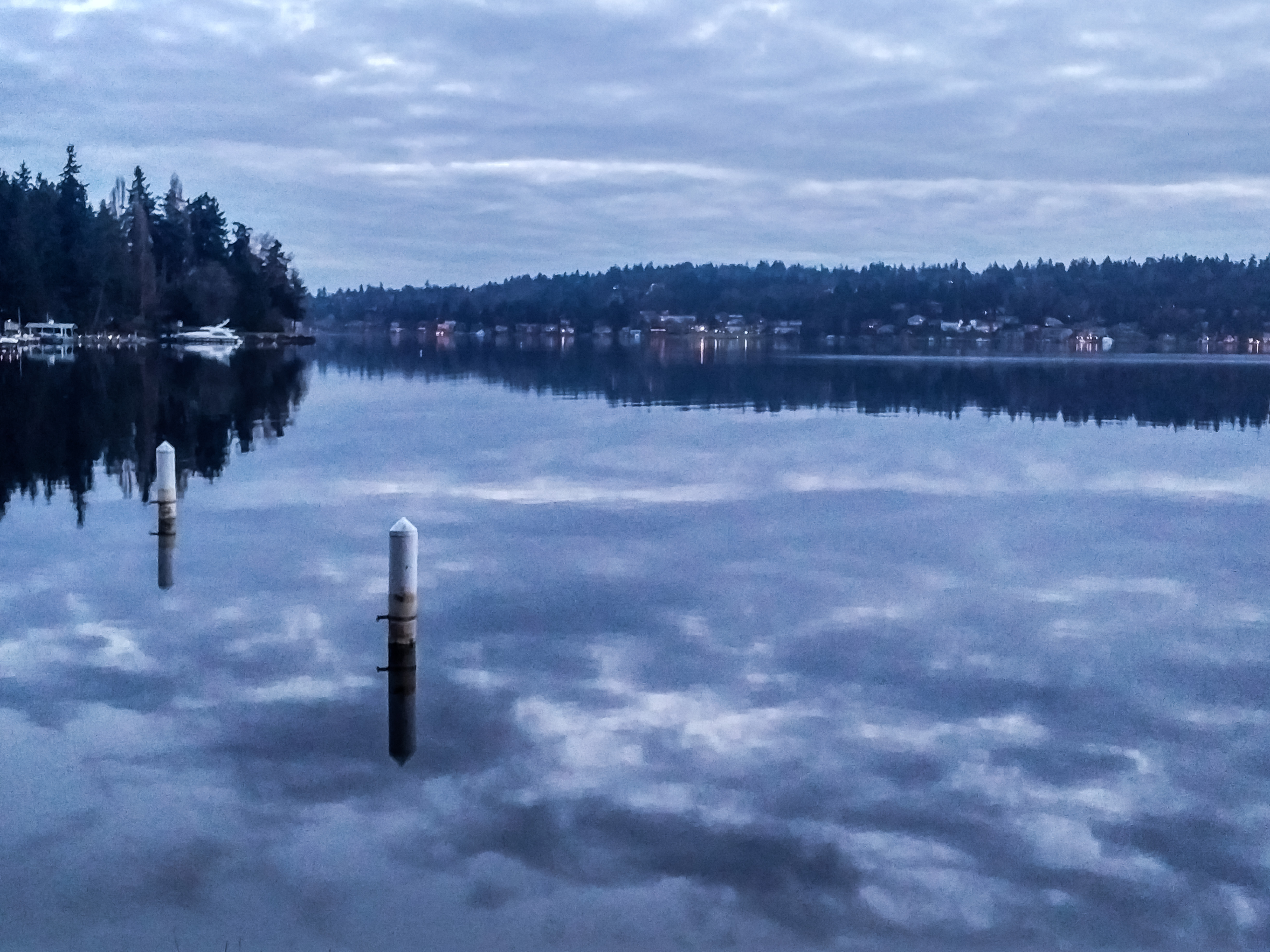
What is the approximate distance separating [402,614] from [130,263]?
→ 130 m

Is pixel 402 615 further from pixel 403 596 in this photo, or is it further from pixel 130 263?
pixel 130 263

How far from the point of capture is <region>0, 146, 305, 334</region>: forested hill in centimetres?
11525

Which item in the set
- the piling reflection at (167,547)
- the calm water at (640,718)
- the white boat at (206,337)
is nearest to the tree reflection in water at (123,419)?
the calm water at (640,718)

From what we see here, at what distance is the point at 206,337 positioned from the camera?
134m

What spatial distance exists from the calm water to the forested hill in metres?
95.6

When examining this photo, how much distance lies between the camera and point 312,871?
913 centimetres

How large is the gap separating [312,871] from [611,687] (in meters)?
4.75

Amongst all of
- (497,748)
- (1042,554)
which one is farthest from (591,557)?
(497,748)

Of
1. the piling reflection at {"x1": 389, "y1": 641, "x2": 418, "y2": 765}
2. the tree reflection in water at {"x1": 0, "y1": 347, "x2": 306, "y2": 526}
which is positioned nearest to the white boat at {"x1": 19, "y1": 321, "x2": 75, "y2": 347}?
the tree reflection in water at {"x1": 0, "y1": 347, "x2": 306, "y2": 526}

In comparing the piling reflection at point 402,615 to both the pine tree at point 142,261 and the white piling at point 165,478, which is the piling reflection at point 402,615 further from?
the pine tree at point 142,261

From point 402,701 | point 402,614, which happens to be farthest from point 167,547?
point 402,701

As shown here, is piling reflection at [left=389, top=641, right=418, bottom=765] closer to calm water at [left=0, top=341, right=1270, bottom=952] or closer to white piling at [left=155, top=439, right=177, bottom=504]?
calm water at [left=0, top=341, right=1270, bottom=952]

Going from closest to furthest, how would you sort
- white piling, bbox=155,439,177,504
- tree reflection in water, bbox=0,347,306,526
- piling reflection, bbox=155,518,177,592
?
piling reflection, bbox=155,518,177,592
white piling, bbox=155,439,177,504
tree reflection in water, bbox=0,347,306,526

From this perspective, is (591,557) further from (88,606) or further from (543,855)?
(543,855)
